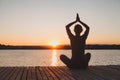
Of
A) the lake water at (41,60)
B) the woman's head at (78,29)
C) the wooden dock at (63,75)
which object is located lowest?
the lake water at (41,60)

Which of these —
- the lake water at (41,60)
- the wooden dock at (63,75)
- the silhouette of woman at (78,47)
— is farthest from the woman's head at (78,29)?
the lake water at (41,60)

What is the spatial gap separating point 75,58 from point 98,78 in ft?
9.02

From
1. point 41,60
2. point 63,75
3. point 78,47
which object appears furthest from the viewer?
point 41,60

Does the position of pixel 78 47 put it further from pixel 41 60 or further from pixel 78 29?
pixel 41 60

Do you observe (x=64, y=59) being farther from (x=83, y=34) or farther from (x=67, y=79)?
(x=67, y=79)

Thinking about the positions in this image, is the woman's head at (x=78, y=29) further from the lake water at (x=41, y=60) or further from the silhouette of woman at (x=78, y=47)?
the lake water at (x=41, y=60)

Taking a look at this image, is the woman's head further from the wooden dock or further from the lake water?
the lake water

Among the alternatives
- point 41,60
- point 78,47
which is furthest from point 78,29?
point 41,60

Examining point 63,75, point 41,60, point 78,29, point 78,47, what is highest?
point 78,29

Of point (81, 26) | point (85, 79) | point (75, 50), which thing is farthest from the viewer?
point (75, 50)

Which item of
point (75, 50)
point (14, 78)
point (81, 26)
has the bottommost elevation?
point (14, 78)

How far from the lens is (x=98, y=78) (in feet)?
28.5

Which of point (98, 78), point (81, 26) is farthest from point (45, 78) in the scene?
point (81, 26)

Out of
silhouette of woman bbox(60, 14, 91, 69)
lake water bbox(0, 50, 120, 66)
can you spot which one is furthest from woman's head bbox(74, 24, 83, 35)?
lake water bbox(0, 50, 120, 66)
